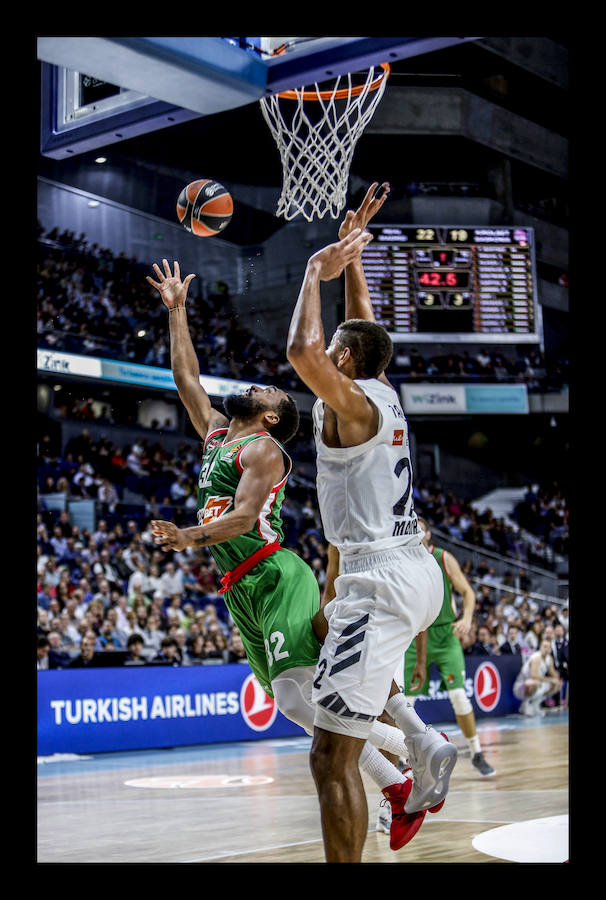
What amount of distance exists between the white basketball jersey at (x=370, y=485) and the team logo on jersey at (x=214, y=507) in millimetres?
834

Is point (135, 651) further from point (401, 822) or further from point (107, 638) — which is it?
point (401, 822)

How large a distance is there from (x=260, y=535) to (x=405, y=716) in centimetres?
108

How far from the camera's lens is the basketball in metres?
5.05

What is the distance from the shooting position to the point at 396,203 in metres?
21.6

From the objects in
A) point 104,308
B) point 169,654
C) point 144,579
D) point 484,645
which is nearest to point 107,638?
point 169,654

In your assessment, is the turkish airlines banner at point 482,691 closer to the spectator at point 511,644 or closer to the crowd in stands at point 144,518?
the crowd in stands at point 144,518

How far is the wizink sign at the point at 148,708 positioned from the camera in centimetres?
999

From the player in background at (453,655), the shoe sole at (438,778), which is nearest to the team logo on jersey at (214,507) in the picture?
the shoe sole at (438,778)
